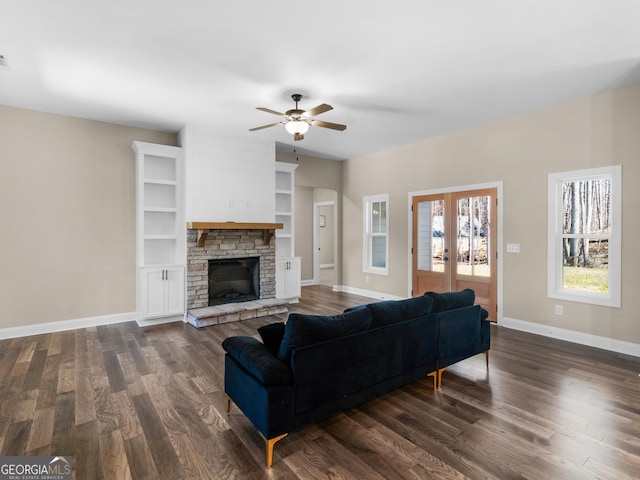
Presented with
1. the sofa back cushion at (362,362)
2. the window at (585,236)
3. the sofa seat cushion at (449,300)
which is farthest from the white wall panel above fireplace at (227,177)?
the window at (585,236)

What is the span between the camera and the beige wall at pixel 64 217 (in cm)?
459

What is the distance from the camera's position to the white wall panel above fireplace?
5.42m

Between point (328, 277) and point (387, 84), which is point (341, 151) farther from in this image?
point (328, 277)

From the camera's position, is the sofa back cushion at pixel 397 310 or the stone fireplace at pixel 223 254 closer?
the sofa back cushion at pixel 397 310

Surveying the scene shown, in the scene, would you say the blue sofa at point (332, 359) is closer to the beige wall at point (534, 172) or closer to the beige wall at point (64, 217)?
the beige wall at point (534, 172)

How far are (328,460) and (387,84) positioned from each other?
3.61 meters

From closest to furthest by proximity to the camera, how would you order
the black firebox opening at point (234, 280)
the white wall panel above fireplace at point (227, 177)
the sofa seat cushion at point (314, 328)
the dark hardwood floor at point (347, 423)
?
the dark hardwood floor at point (347, 423) < the sofa seat cushion at point (314, 328) < the white wall panel above fireplace at point (227, 177) < the black firebox opening at point (234, 280)

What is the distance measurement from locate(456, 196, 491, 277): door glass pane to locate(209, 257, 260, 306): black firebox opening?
351 cm

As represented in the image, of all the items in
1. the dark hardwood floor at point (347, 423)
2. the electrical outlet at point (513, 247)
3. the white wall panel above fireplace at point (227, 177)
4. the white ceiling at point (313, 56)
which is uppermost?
the white ceiling at point (313, 56)

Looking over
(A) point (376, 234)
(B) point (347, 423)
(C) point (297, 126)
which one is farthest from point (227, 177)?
(B) point (347, 423)

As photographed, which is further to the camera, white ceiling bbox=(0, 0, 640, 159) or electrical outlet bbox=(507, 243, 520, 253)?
electrical outlet bbox=(507, 243, 520, 253)

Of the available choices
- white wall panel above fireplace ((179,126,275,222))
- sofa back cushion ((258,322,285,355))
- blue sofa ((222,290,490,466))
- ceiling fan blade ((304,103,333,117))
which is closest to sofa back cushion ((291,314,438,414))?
blue sofa ((222,290,490,466))

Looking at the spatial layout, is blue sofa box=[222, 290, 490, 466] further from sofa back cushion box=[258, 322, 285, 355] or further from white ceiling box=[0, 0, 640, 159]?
white ceiling box=[0, 0, 640, 159]

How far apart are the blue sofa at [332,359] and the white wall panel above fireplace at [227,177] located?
343 centimetres
